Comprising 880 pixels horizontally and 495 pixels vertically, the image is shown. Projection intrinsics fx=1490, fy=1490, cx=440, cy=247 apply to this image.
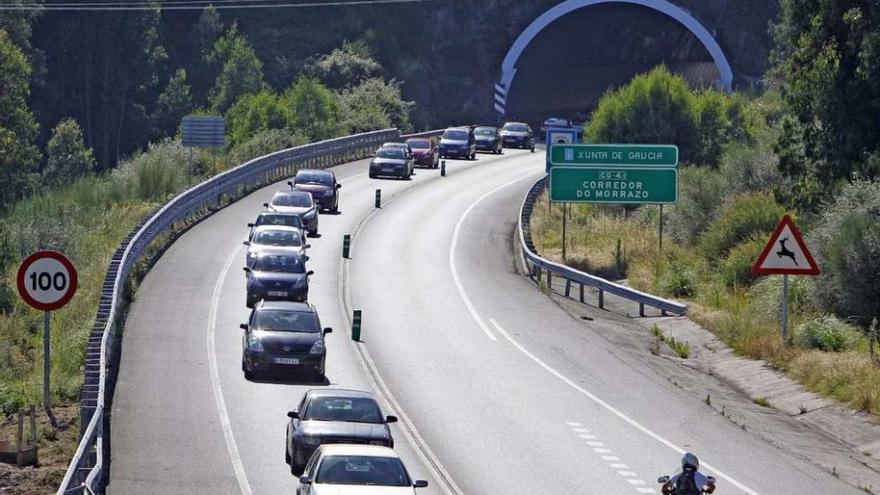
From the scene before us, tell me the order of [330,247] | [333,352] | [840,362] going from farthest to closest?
[330,247] < [333,352] < [840,362]

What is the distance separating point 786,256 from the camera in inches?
1121

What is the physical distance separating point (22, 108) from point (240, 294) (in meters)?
43.3

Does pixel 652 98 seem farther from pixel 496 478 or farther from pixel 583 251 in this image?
pixel 496 478

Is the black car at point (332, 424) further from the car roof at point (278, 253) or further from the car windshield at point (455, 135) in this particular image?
the car windshield at point (455, 135)

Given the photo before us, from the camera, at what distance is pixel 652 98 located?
213 feet

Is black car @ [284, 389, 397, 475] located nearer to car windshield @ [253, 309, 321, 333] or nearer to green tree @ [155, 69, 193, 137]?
car windshield @ [253, 309, 321, 333]

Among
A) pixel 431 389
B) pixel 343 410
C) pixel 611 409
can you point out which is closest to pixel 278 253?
pixel 431 389

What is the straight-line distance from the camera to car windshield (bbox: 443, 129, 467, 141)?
247 ft

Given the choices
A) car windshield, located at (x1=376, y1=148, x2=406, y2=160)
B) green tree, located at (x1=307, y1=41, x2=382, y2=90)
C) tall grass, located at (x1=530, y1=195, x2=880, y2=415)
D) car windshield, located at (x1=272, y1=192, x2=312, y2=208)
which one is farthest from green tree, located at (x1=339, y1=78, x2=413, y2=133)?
car windshield, located at (x1=272, y1=192, x2=312, y2=208)

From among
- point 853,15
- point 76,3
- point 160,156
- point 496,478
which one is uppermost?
point 76,3

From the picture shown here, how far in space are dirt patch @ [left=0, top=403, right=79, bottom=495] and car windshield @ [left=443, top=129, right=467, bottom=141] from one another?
5031cm

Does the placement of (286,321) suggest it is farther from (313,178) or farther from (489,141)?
(489,141)

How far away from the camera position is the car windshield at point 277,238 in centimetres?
3981

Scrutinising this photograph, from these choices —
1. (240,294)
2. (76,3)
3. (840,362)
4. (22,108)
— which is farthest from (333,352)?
(76,3)
